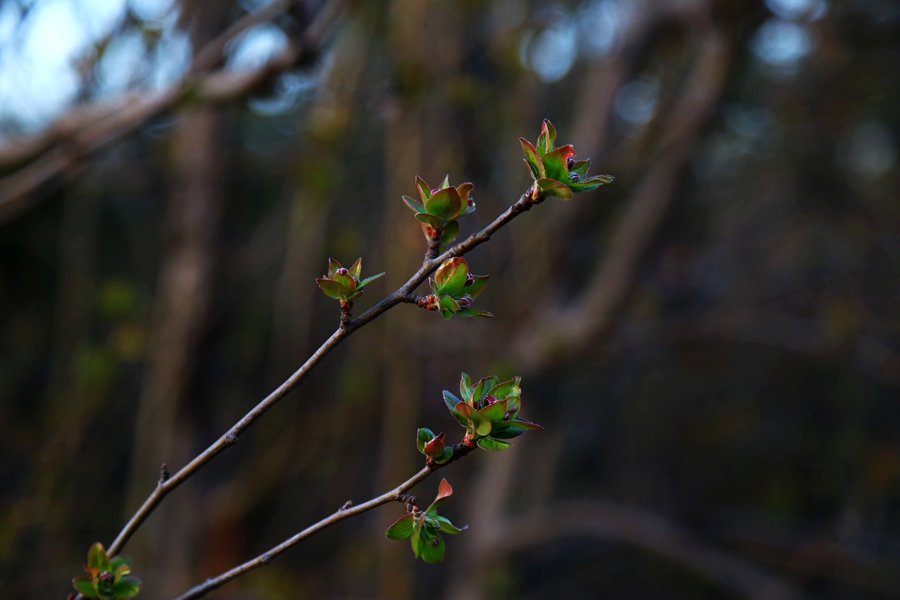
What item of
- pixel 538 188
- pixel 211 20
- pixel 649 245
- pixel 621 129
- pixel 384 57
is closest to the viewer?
pixel 538 188

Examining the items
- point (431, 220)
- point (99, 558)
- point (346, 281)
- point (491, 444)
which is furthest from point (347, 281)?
point (99, 558)

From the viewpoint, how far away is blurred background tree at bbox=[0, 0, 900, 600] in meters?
2.60

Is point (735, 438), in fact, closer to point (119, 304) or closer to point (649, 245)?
point (649, 245)

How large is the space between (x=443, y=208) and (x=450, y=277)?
7 centimetres

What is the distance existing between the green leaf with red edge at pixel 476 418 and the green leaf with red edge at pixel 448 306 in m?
0.09

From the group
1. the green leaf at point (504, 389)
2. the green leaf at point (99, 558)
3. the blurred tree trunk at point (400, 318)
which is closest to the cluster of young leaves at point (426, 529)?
the green leaf at point (504, 389)

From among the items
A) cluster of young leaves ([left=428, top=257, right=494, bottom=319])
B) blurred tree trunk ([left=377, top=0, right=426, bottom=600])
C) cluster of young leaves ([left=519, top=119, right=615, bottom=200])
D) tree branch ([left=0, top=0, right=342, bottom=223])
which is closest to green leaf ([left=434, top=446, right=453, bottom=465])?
cluster of young leaves ([left=428, top=257, right=494, bottom=319])

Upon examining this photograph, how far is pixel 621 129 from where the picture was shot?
146 inches

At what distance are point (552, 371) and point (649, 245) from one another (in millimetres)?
761

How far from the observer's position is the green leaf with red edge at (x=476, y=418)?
58 cm

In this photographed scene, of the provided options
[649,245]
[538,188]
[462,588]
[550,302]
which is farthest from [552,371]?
[538,188]

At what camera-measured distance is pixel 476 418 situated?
0.58 metres

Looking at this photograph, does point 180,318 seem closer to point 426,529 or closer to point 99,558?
point 99,558

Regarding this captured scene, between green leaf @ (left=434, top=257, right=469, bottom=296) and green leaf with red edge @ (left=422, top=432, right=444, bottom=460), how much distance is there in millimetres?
143
